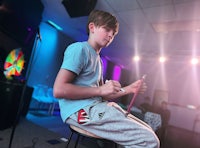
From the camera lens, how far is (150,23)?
3.50 metres

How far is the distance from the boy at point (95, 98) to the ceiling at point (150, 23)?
225cm

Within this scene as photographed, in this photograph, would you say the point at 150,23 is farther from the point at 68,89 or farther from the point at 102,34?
the point at 68,89

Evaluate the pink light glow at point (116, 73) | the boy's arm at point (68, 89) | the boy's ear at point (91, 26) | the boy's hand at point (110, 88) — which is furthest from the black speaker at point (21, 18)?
the pink light glow at point (116, 73)

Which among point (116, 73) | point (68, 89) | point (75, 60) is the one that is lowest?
point (68, 89)

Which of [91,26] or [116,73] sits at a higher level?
[116,73]

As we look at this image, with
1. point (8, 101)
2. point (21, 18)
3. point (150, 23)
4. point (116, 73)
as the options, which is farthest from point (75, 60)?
point (116, 73)

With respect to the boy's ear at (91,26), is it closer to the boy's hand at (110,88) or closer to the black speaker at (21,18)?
the boy's hand at (110,88)

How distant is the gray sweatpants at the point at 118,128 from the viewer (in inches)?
25.6

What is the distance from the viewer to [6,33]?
2508mm

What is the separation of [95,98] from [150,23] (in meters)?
3.12

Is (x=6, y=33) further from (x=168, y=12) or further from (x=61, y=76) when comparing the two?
(x=168, y=12)

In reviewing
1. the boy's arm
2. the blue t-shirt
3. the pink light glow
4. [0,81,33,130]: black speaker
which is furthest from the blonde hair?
the pink light glow

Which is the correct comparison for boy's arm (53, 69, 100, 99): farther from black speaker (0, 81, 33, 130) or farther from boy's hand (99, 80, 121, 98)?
black speaker (0, 81, 33, 130)

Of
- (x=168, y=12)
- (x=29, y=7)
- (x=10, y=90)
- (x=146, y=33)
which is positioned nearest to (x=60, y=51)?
(x=29, y=7)
